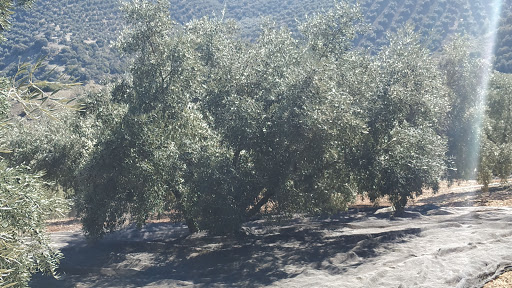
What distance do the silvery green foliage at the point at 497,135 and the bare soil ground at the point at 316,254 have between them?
11.3 ft

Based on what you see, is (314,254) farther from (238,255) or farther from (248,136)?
(248,136)

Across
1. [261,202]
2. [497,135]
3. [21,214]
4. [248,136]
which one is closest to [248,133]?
[248,136]

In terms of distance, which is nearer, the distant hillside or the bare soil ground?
the bare soil ground

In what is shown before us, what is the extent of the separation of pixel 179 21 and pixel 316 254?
2349 inches

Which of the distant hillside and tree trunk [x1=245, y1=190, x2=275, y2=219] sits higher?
the distant hillside

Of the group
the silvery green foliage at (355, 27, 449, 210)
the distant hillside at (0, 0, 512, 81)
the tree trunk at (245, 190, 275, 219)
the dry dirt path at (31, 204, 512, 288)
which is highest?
the distant hillside at (0, 0, 512, 81)

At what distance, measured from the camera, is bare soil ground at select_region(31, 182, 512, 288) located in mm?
11078

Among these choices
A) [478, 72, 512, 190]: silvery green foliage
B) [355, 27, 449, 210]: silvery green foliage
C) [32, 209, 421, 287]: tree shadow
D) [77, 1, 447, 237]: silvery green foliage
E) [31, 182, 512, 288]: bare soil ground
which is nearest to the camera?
[31, 182, 512, 288]: bare soil ground

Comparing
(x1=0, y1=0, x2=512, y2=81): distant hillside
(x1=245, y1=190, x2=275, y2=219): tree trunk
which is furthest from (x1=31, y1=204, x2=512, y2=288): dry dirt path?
(x1=0, y1=0, x2=512, y2=81): distant hillside

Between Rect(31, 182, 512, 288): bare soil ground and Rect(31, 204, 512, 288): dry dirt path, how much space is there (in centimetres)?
3

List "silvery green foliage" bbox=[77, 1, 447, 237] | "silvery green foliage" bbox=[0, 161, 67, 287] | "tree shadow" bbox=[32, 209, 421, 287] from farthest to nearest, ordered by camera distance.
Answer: "silvery green foliage" bbox=[77, 1, 447, 237] → "tree shadow" bbox=[32, 209, 421, 287] → "silvery green foliage" bbox=[0, 161, 67, 287]

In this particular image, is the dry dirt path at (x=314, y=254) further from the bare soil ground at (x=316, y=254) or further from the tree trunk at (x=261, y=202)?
the tree trunk at (x=261, y=202)

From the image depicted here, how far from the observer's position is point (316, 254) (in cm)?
1305

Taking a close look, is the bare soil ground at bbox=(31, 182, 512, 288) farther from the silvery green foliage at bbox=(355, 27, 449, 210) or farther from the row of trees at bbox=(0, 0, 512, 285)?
the silvery green foliage at bbox=(355, 27, 449, 210)
